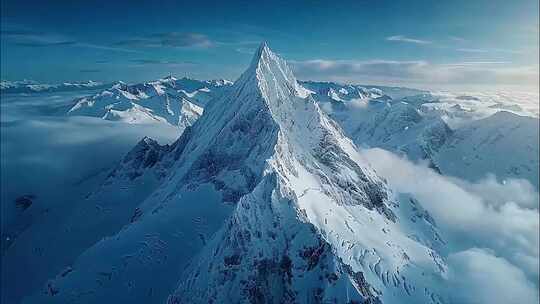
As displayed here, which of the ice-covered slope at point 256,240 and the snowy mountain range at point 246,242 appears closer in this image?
the ice-covered slope at point 256,240

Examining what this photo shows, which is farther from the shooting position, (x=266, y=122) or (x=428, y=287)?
(x=266, y=122)

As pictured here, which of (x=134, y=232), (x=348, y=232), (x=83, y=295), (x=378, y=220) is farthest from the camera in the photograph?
(x=378, y=220)

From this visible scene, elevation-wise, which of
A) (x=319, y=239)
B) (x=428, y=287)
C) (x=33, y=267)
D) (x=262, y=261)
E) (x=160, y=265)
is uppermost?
(x=319, y=239)

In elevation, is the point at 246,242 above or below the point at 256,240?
below

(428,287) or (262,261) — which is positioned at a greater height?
(262,261)

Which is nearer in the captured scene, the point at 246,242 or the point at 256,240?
the point at 246,242

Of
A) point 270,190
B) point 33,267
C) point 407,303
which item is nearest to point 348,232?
point 407,303

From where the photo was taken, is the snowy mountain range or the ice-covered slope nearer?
the ice-covered slope

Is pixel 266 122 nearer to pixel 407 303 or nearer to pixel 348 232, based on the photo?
pixel 348 232
